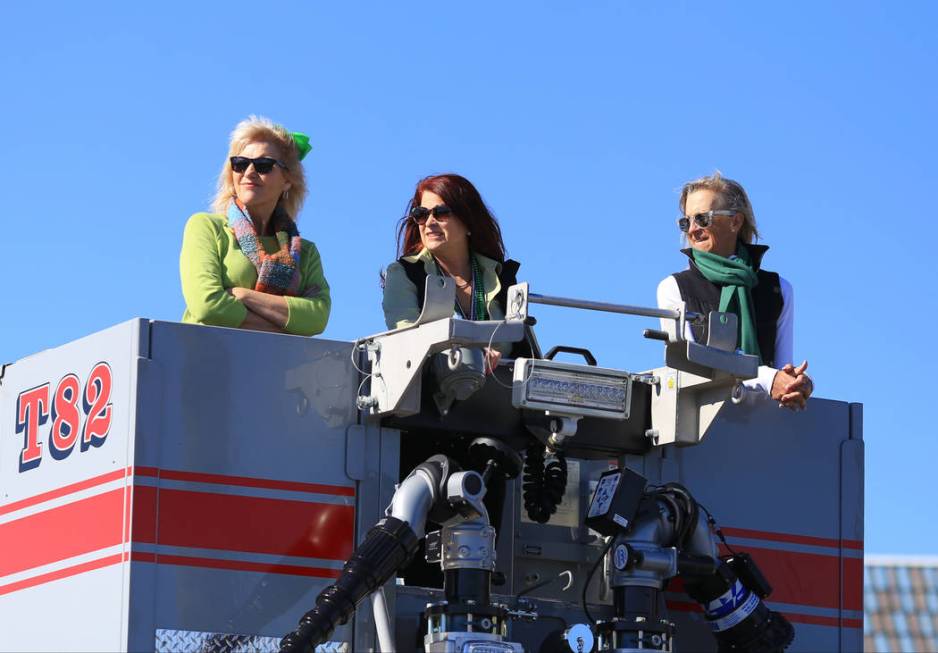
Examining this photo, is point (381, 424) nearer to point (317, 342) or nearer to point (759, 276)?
point (317, 342)

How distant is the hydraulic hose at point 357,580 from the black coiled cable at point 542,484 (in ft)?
2.90

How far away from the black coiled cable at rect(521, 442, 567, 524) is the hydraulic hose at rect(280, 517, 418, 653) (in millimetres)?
884

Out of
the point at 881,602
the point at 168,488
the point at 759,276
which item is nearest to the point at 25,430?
the point at 168,488

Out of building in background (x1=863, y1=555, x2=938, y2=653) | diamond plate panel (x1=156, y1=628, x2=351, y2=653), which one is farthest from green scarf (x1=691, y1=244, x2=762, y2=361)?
building in background (x1=863, y1=555, x2=938, y2=653)

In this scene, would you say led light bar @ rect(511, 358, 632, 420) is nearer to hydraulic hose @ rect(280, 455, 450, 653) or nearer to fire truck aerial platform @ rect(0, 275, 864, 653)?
fire truck aerial platform @ rect(0, 275, 864, 653)

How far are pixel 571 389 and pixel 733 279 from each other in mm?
1576

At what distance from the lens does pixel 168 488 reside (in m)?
7.71

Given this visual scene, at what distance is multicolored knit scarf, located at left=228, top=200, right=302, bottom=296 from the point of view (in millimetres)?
8586

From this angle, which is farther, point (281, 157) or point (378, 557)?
point (281, 157)

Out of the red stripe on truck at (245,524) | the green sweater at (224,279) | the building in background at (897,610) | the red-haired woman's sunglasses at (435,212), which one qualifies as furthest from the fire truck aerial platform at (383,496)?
the building in background at (897,610)

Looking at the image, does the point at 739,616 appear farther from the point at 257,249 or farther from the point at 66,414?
the point at 66,414

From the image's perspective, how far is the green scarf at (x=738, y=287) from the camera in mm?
9320

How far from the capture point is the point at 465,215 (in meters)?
8.92

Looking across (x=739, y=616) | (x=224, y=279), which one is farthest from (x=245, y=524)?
(x=739, y=616)
